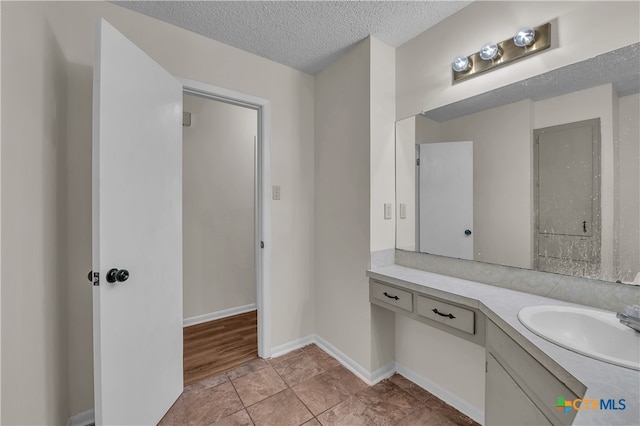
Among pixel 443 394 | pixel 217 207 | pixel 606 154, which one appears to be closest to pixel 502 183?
pixel 606 154

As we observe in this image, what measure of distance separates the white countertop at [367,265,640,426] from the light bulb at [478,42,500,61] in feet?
4.21

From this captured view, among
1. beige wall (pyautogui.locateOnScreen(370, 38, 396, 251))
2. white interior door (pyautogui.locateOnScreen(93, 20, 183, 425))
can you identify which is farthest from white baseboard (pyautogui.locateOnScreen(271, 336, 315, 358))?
beige wall (pyautogui.locateOnScreen(370, 38, 396, 251))

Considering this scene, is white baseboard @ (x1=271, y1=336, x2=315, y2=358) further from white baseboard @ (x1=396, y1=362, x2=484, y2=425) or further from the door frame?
white baseboard @ (x1=396, y1=362, x2=484, y2=425)

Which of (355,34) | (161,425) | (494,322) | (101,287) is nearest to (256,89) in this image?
(355,34)

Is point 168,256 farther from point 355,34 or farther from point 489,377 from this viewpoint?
point 355,34

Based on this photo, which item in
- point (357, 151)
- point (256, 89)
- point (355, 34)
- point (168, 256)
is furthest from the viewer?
point (256, 89)

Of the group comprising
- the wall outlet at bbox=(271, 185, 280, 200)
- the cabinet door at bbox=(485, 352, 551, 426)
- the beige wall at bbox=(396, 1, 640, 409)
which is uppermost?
the beige wall at bbox=(396, 1, 640, 409)

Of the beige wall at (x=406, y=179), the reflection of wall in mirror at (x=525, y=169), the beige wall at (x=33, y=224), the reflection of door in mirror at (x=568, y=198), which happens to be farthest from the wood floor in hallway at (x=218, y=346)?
the reflection of door in mirror at (x=568, y=198)

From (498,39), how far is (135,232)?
223cm

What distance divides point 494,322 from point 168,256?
178 centimetres

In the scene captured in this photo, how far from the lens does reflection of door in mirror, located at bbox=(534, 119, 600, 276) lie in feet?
3.91

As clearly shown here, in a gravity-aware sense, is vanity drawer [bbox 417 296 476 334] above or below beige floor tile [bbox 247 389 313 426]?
above

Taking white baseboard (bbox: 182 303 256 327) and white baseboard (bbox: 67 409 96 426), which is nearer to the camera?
white baseboard (bbox: 67 409 96 426)

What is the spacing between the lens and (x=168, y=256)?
164cm
